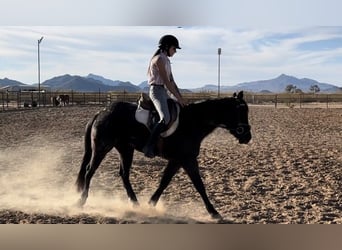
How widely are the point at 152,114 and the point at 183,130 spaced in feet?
1.01

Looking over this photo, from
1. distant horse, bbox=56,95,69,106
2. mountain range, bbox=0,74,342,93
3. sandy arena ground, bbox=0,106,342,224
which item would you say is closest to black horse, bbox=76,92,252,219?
sandy arena ground, bbox=0,106,342,224

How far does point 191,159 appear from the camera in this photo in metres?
3.68

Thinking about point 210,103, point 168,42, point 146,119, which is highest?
point 168,42

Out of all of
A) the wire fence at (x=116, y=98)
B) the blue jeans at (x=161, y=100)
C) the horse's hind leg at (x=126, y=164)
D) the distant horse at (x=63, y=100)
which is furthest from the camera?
the distant horse at (x=63, y=100)

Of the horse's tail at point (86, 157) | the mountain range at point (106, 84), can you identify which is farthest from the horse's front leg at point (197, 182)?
the horse's tail at point (86, 157)

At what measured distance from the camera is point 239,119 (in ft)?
12.1

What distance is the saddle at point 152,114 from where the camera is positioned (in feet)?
12.0

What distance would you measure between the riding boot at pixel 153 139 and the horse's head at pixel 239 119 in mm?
580

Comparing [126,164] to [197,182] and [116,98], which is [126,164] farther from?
[116,98]

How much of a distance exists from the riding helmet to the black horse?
551mm

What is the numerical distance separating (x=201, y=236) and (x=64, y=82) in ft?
8.60

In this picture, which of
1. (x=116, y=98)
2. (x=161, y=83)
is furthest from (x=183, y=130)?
(x=116, y=98)

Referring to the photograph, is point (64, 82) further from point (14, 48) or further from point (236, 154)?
point (236, 154)

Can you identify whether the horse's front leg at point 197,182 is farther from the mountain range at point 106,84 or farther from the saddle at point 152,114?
the mountain range at point 106,84
